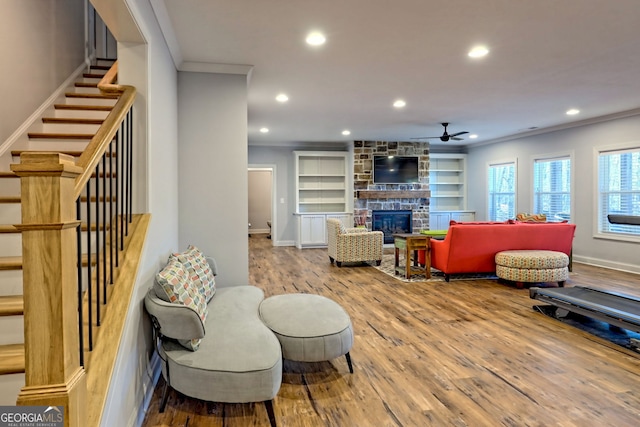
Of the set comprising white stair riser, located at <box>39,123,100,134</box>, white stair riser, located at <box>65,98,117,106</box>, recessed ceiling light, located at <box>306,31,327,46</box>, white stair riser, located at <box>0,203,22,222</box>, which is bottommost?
white stair riser, located at <box>0,203,22,222</box>

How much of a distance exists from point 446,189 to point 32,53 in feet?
31.3

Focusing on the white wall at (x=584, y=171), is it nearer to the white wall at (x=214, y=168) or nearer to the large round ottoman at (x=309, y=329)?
the large round ottoman at (x=309, y=329)

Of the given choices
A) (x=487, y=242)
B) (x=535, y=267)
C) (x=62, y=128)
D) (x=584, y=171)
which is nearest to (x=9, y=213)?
(x=62, y=128)

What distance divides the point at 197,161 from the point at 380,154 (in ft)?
20.7

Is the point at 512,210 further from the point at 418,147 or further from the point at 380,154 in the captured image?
the point at 380,154

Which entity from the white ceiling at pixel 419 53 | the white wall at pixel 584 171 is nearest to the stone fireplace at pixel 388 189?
the white wall at pixel 584 171

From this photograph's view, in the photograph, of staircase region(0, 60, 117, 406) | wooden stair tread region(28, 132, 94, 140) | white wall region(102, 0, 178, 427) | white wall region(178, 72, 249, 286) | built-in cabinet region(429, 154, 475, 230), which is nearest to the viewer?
staircase region(0, 60, 117, 406)

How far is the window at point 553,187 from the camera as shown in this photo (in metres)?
7.40

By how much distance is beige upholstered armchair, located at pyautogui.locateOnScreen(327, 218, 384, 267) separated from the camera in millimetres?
6684

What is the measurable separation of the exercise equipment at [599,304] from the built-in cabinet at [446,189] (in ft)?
20.0

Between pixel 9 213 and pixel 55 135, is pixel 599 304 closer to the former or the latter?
pixel 9 213

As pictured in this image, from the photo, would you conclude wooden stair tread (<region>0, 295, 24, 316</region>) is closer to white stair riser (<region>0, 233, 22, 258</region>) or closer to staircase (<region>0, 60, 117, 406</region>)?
staircase (<region>0, 60, 117, 406</region>)

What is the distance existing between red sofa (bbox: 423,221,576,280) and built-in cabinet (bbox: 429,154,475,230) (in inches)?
174

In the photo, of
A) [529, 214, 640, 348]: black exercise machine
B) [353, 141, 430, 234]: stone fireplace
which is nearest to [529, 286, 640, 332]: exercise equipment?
[529, 214, 640, 348]: black exercise machine
